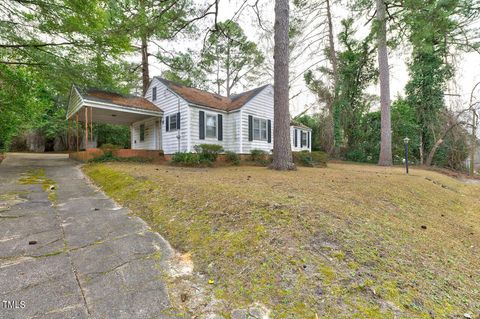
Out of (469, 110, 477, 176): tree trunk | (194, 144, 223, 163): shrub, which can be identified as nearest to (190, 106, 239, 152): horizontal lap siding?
(194, 144, 223, 163): shrub

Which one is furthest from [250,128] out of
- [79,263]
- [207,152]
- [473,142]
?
[473,142]

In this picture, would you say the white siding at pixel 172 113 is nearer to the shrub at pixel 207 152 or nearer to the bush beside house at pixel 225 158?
the shrub at pixel 207 152

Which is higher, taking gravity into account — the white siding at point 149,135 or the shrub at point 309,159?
the white siding at point 149,135

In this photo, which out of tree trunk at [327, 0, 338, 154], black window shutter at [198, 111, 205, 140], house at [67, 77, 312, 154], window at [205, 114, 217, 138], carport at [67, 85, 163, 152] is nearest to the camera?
carport at [67, 85, 163, 152]

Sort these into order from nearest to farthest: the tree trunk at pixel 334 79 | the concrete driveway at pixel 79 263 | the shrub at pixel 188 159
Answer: the concrete driveway at pixel 79 263
the shrub at pixel 188 159
the tree trunk at pixel 334 79

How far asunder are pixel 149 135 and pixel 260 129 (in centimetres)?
687

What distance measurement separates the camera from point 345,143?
18500mm

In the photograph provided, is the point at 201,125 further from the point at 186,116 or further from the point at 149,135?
the point at 149,135

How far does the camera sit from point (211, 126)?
11883 mm

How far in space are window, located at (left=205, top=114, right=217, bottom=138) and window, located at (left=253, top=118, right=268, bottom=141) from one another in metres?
2.31

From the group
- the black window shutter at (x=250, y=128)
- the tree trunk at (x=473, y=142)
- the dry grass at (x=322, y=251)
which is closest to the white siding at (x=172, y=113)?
A: the black window shutter at (x=250, y=128)

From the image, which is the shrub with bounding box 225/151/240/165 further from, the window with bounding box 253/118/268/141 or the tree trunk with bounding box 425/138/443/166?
the tree trunk with bounding box 425/138/443/166

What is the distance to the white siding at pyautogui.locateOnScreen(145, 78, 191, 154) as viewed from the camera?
1092cm

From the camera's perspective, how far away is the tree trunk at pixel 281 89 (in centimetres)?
760
